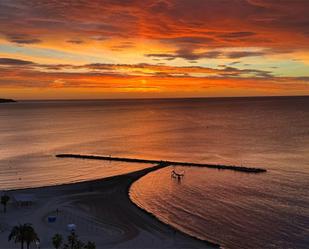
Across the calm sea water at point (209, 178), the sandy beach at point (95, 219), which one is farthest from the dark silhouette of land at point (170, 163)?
the sandy beach at point (95, 219)

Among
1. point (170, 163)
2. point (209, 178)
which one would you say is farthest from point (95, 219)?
point (170, 163)

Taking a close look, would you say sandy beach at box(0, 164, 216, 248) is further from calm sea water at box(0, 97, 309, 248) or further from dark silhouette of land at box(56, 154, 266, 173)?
dark silhouette of land at box(56, 154, 266, 173)

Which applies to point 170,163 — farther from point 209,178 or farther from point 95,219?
point 95,219

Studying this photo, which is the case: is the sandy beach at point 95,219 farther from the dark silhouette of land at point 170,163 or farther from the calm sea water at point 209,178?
the dark silhouette of land at point 170,163

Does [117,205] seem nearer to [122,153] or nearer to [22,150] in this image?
[122,153]

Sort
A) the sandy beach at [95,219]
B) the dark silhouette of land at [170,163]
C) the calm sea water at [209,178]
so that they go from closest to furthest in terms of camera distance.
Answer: the sandy beach at [95,219] < the calm sea water at [209,178] < the dark silhouette of land at [170,163]

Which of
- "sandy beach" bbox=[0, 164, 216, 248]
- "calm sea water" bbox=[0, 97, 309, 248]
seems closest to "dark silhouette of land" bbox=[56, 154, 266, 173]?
"calm sea water" bbox=[0, 97, 309, 248]

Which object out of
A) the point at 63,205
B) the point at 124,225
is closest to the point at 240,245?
the point at 124,225

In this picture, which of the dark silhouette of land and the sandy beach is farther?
the dark silhouette of land
